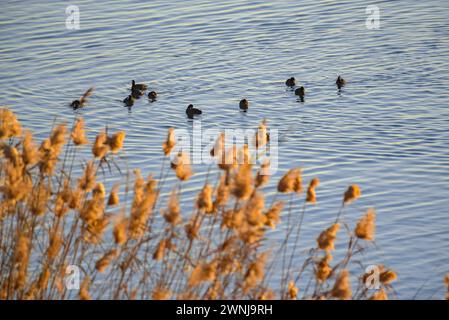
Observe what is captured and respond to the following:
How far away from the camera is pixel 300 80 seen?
1838 cm

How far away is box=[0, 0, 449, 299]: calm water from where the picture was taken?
38.8 ft

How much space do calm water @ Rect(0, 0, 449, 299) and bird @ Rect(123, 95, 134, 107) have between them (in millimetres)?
118

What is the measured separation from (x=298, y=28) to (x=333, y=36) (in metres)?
1.11

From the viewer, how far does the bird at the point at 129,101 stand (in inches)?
666

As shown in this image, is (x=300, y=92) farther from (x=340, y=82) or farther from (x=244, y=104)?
(x=244, y=104)

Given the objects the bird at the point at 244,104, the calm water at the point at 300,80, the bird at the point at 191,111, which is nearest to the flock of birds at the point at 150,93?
the bird at the point at 244,104

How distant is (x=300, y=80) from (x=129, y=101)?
11.5 feet

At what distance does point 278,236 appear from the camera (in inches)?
419

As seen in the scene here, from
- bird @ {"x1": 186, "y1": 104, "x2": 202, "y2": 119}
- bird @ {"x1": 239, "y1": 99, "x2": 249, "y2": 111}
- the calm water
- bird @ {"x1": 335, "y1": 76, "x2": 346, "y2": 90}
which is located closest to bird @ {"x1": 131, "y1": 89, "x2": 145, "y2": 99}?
the calm water

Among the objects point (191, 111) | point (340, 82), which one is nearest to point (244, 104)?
point (191, 111)

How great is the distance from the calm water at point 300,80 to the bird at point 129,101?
118mm

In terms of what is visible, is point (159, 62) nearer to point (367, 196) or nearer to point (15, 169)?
point (367, 196)

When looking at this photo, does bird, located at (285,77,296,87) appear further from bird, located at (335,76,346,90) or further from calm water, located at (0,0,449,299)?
bird, located at (335,76,346,90)

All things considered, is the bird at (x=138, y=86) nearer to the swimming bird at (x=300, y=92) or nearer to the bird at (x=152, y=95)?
the bird at (x=152, y=95)
